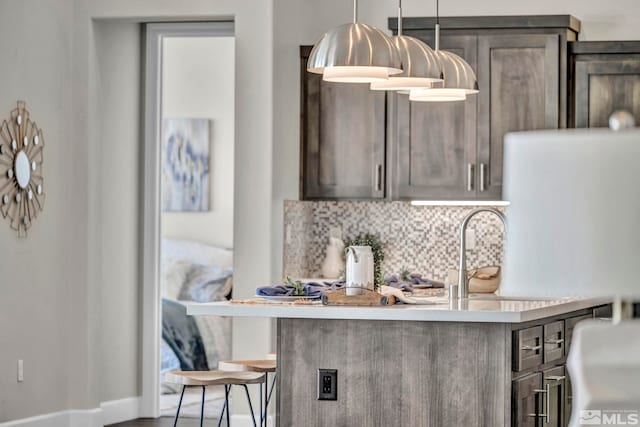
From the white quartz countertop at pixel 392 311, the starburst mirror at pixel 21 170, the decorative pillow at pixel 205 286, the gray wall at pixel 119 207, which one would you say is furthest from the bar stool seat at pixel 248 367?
the decorative pillow at pixel 205 286

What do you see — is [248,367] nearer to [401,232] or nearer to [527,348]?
[527,348]

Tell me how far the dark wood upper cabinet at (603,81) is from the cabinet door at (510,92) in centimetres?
13

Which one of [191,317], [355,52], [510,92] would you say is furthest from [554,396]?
[191,317]

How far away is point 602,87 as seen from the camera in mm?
6176

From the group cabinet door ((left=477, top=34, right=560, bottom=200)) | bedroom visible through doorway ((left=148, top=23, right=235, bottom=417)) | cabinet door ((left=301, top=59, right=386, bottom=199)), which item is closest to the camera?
cabinet door ((left=477, top=34, right=560, bottom=200))

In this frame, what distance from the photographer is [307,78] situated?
649 cm

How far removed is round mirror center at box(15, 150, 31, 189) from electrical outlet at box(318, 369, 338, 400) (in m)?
2.52

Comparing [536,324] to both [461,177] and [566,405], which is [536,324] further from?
[461,177]

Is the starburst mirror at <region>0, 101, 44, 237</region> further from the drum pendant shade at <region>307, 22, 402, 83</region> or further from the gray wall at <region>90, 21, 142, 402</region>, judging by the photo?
the drum pendant shade at <region>307, 22, 402, 83</region>

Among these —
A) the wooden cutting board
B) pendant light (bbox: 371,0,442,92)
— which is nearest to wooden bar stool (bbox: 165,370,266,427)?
the wooden cutting board

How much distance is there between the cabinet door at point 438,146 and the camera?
630cm

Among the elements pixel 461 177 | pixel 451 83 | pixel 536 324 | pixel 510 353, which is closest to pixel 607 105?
pixel 461 177

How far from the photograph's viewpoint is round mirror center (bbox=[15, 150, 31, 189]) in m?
5.88

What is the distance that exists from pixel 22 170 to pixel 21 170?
12 mm
